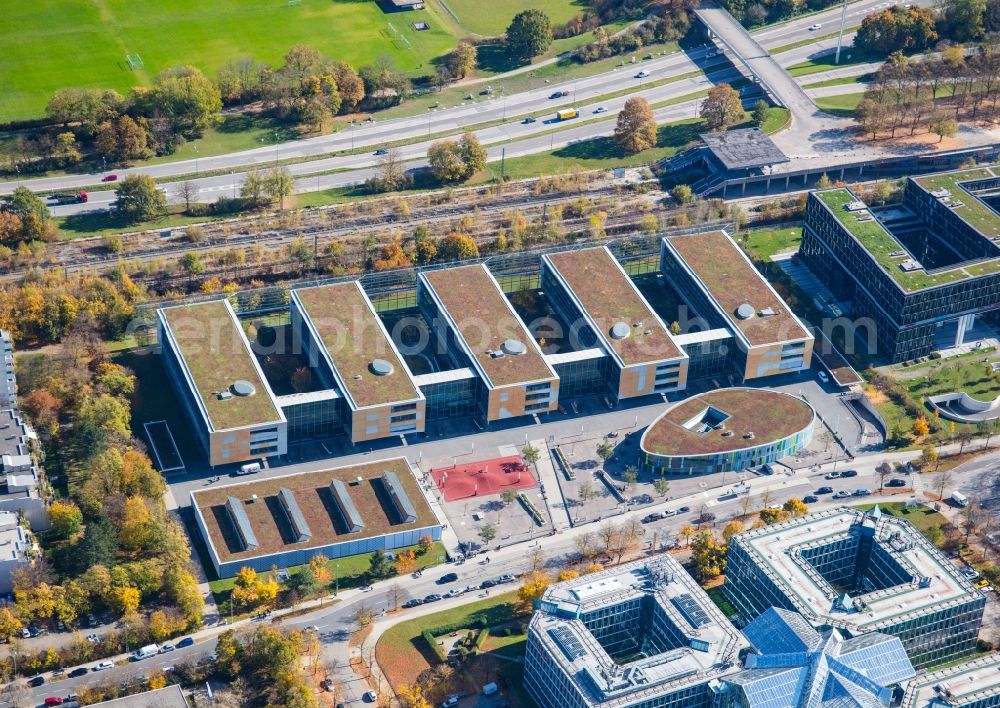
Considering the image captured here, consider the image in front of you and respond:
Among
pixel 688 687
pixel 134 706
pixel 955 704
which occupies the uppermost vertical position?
pixel 134 706

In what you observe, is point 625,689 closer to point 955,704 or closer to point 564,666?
point 564,666

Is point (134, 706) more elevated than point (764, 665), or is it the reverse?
point (134, 706)

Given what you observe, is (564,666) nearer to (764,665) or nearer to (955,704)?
(764,665)

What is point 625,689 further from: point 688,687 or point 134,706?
point 134,706

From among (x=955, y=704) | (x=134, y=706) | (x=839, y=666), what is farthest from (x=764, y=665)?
(x=134, y=706)

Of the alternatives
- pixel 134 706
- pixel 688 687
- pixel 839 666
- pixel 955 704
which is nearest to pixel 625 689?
pixel 688 687

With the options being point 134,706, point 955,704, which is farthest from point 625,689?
point 134,706

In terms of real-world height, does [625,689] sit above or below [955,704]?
above
